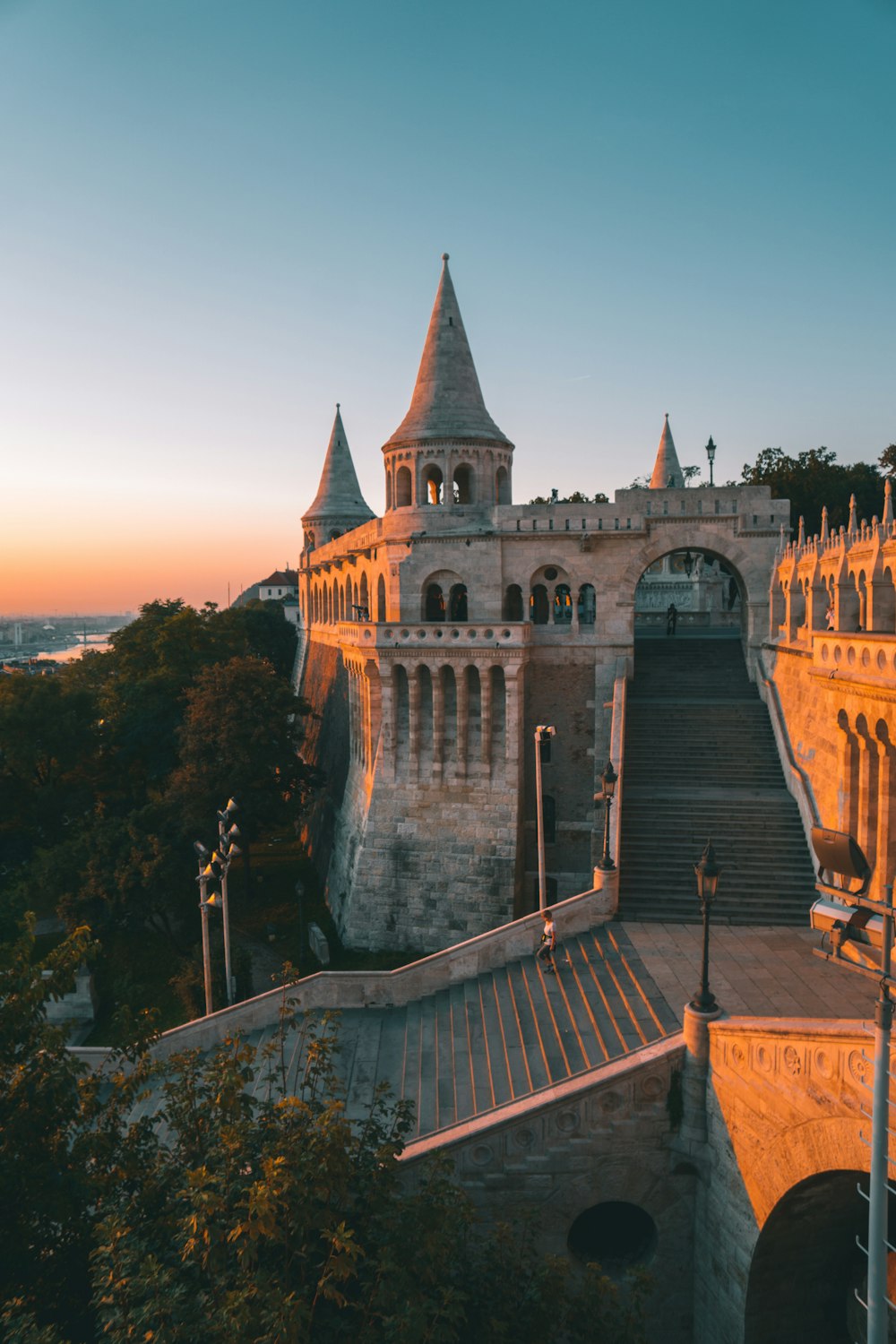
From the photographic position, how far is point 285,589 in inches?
4281

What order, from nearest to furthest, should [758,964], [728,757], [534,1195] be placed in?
[534,1195]
[758,964]
[728,757]

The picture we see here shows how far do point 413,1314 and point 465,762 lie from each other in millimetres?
19844

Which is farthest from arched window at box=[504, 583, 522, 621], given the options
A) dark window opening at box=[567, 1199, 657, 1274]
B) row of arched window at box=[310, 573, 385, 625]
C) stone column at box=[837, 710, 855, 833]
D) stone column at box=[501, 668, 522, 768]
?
dark window opening at box=[567, 1199, 657, 1274]

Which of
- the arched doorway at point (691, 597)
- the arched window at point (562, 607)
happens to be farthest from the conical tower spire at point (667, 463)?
the arched window at point (562, 607)

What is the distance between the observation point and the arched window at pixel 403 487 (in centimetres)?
3123

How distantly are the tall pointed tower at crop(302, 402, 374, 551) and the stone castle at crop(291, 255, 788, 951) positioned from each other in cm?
2639

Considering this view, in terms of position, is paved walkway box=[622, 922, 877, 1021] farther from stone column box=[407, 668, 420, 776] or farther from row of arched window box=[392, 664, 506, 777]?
stone column box=[407, 668, 420, 776]

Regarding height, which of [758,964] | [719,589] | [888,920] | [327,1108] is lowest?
[758,964]

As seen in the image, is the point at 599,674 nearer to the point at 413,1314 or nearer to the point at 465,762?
the point at 465,762

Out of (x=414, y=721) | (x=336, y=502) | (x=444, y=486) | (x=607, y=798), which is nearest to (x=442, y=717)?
(x=414, y=721)

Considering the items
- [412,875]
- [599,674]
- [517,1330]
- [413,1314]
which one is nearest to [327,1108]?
[413,1314]

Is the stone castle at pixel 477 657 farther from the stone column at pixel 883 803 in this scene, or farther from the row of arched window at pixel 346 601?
the stone column at pixel 883 803

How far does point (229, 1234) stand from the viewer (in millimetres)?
8359

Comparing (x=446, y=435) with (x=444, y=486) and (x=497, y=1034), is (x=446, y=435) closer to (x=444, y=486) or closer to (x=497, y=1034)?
(x=444, y=486)
